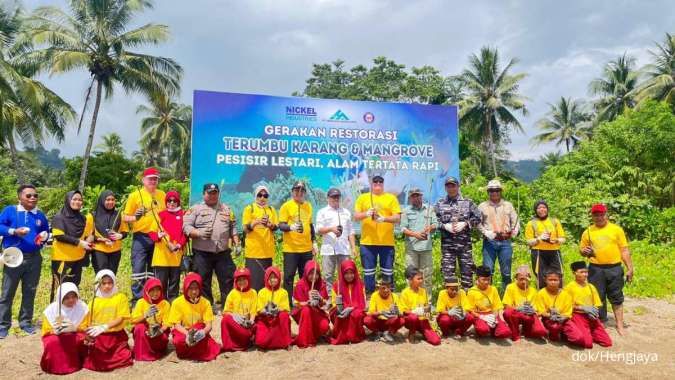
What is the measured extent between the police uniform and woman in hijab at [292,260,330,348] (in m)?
1.14

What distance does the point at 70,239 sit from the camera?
5.38 m

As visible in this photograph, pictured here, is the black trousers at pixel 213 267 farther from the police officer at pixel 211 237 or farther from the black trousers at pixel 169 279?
the black trousers at pixel 169 279

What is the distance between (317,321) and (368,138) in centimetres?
513

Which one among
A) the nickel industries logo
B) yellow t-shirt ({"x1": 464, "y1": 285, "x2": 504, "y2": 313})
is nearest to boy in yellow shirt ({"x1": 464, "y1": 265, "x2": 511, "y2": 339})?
A: yellow t-shirt ({"x1": 464, "y1": 285, "x2": 504, "y2": 313})

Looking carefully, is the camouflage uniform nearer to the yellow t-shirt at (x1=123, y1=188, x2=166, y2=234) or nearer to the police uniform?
the police uniform

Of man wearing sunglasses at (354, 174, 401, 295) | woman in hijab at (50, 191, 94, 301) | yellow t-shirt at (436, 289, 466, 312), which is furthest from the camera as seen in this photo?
man wearing sunglasses at (354, 174, 401, 295)

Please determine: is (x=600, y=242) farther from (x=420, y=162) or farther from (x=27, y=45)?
(x=27, y=45)

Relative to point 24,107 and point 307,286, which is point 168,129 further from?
point 307,286

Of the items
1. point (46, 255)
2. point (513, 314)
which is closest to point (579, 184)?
point (513, 314)

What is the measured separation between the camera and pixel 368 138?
958 centimetres

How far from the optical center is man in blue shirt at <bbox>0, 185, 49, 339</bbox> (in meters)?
5.26

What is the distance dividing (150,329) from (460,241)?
3.64 meters

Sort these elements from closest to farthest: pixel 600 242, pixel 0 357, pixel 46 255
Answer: pixel 0 357 < pixel 600 242 < pixel 46 255

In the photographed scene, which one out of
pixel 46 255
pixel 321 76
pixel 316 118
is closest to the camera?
pixel 316 118
